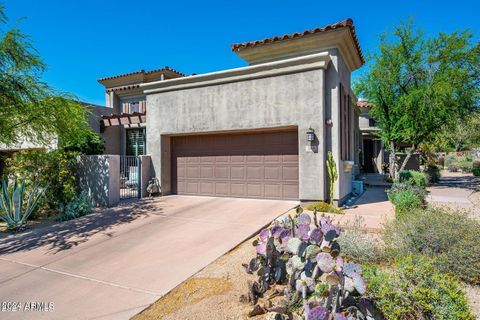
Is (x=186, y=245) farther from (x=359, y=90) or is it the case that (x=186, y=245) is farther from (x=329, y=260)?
(x=359, y=90)

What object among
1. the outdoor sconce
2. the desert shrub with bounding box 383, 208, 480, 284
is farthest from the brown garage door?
the desert shrub with bounding box 383, 208, 480, 284

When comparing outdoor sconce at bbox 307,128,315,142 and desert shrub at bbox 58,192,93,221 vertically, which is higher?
outdoor sconce at bbox 307,128,315,142

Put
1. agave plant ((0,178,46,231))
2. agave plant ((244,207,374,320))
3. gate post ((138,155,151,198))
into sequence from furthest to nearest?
gate post ((138,155,151,198)) < agave plant ((0,178,46,231)) < agave plant ((244,207,374,320))

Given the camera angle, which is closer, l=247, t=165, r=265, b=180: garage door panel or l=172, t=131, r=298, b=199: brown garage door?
l=172, t=131, r=298, b=199: brown garage door

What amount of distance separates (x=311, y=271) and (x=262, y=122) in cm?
691

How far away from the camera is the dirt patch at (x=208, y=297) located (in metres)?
3.50

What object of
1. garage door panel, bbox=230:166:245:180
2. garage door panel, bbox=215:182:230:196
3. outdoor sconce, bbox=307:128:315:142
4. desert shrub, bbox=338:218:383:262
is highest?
outdoor sconce, bbox=307:128:315:142

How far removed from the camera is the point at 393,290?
3.01 metres

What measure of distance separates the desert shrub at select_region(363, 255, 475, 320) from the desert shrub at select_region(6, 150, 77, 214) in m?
9.89

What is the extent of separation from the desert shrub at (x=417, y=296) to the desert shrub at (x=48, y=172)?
9893mm

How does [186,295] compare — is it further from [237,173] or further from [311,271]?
[237,173]

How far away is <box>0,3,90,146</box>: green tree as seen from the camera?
831cm

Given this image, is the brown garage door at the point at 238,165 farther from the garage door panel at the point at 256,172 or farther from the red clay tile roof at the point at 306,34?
the red clay tile roof at the point at 306,34

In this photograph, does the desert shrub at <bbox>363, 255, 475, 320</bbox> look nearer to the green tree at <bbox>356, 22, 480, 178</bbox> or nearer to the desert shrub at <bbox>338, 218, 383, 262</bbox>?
the desert shrub at <bbox>338, 218, 383, 262</bbox>
